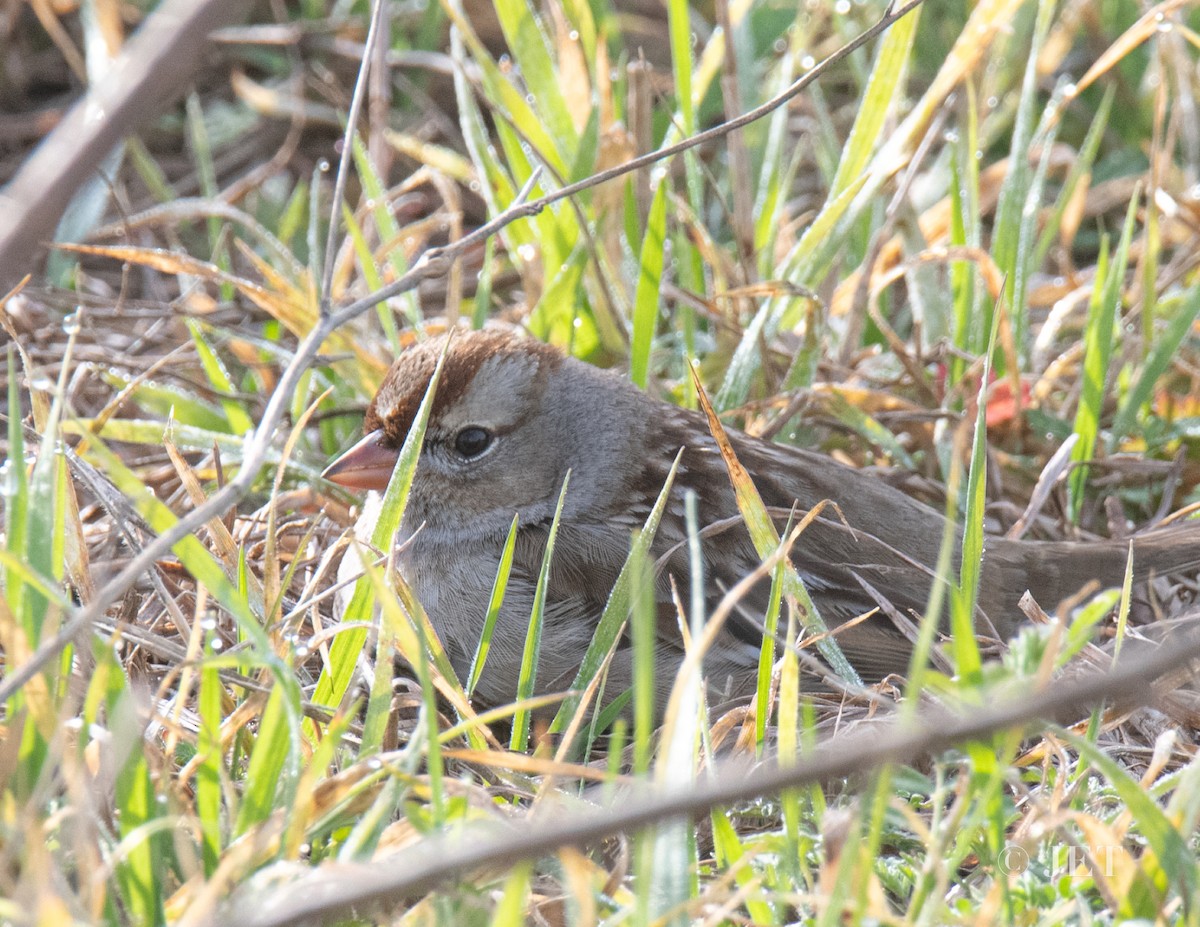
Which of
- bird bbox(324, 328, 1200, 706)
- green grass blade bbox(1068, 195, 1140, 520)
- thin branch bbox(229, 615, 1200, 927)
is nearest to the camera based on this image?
thin branch bbox(229, 615, 1200, 927)

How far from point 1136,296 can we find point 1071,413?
482mm

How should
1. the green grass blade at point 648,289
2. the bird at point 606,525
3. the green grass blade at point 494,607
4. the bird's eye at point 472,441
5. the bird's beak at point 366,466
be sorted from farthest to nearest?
the green grass blade at point 648,289, the bird's eye at point 472,441, the bird's beak at point 366,466, the bird at point 606,525, the green grass blade at point 494,607

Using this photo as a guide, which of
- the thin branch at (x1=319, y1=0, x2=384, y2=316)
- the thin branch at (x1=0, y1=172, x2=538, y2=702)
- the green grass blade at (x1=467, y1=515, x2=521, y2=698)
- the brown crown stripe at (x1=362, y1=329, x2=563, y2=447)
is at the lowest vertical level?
the green grass blade at (x1=467, y1=515, x2=521, y2=698)

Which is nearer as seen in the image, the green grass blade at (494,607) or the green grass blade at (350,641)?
the green grass blade at (350,641)

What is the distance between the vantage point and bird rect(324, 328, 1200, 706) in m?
2.81

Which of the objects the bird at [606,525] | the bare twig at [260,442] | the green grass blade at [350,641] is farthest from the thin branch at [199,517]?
the bird at [606,525]

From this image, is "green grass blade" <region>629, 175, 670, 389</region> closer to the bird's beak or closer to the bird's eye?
the bird's eye

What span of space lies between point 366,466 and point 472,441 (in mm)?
251

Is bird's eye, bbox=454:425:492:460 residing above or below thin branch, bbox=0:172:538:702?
below

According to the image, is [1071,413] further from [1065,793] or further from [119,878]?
[119,878]

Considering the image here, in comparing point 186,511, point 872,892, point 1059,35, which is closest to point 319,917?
point 872,892

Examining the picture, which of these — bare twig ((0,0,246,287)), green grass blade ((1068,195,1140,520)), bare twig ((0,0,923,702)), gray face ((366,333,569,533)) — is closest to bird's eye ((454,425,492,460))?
gray face ((366,333,569,533))

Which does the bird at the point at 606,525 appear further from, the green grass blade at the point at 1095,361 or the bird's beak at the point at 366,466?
the green grass blade at the point at 1095,361

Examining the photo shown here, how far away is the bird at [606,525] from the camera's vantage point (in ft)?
9.23
